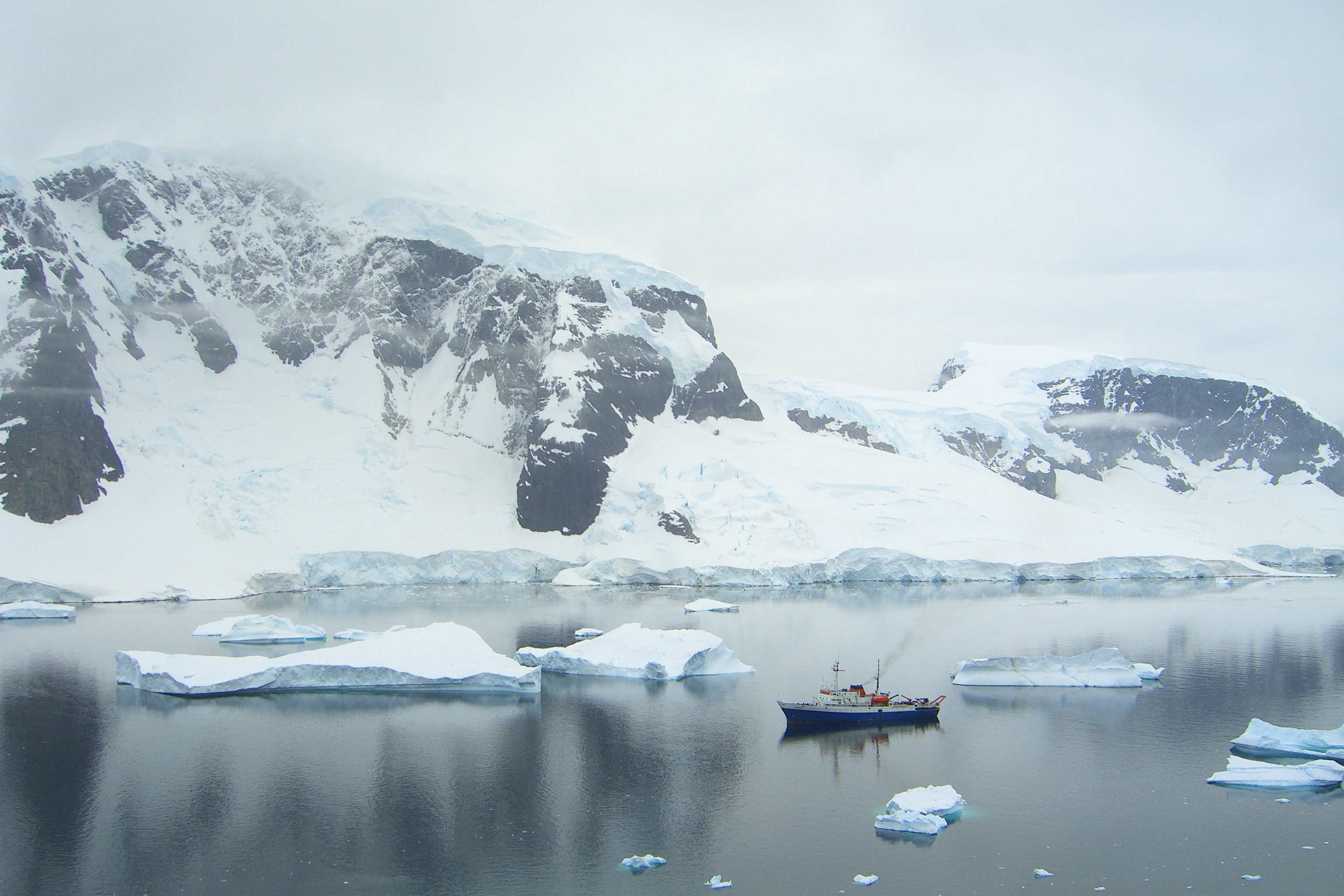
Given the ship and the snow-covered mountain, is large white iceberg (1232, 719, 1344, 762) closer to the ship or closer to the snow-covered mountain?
the ship

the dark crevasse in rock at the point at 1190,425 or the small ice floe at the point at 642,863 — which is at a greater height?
the dark crevasse in rock at the point at 1190,425

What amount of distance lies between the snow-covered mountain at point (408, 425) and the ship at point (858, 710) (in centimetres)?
5953

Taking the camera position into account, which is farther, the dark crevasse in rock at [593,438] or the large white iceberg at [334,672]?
the dark crevasse in rock at [593,438]

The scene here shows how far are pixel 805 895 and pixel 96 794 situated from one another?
804 inches

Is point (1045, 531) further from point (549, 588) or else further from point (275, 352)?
point (275, 352)

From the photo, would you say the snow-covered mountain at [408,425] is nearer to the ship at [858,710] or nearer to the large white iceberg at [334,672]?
the large white iceberg at [334,672]

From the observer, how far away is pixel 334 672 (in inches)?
1741

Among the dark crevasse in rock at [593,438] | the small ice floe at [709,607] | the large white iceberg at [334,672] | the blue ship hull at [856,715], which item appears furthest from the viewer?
the dark crevasse in rock at [593,438]

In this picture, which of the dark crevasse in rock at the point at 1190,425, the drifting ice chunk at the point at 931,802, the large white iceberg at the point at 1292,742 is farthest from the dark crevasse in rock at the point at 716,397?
the drifting ice chunk at the point at 931,802

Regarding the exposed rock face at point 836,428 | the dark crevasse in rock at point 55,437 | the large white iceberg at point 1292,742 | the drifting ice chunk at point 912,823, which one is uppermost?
the exposed rock face at point 836,428

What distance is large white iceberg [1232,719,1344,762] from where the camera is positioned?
109 ft

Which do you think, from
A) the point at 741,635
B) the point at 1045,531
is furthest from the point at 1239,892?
the point at 1045,531

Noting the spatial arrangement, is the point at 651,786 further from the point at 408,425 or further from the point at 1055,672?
the point at 408,425

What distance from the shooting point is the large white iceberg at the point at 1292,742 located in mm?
33219
